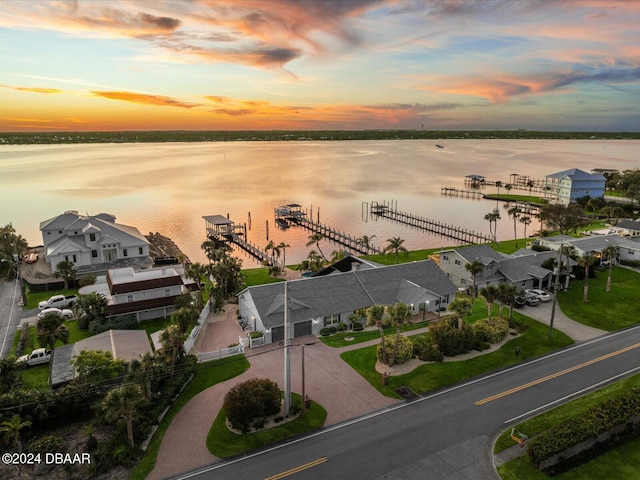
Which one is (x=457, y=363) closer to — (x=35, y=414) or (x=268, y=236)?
(x=35, y=414)

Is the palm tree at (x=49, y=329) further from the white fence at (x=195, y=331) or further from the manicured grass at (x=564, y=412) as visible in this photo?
the manicured grass at (x=564, y=412)

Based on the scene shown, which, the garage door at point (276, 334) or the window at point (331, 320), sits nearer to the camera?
the garage door at point (276, 334)

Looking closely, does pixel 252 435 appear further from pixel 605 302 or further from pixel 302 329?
pixel 605 302

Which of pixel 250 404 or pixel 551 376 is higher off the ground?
pixel 250 404

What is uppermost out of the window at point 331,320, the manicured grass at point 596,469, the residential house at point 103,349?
the residential house at point 103,349

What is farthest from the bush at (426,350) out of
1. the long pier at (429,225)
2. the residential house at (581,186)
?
the residential house at (581,186)

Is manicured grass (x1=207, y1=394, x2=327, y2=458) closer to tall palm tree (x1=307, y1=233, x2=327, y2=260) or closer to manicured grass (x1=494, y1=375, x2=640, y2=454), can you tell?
manicured grass (x1=494, y1=375, x2=640, y2=454)

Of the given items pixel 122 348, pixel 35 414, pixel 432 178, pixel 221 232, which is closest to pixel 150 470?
pixel 35 414

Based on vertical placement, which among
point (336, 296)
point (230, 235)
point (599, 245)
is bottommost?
point (230, 235)

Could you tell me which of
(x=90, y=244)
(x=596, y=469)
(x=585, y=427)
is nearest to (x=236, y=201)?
(x=90, y=244)
